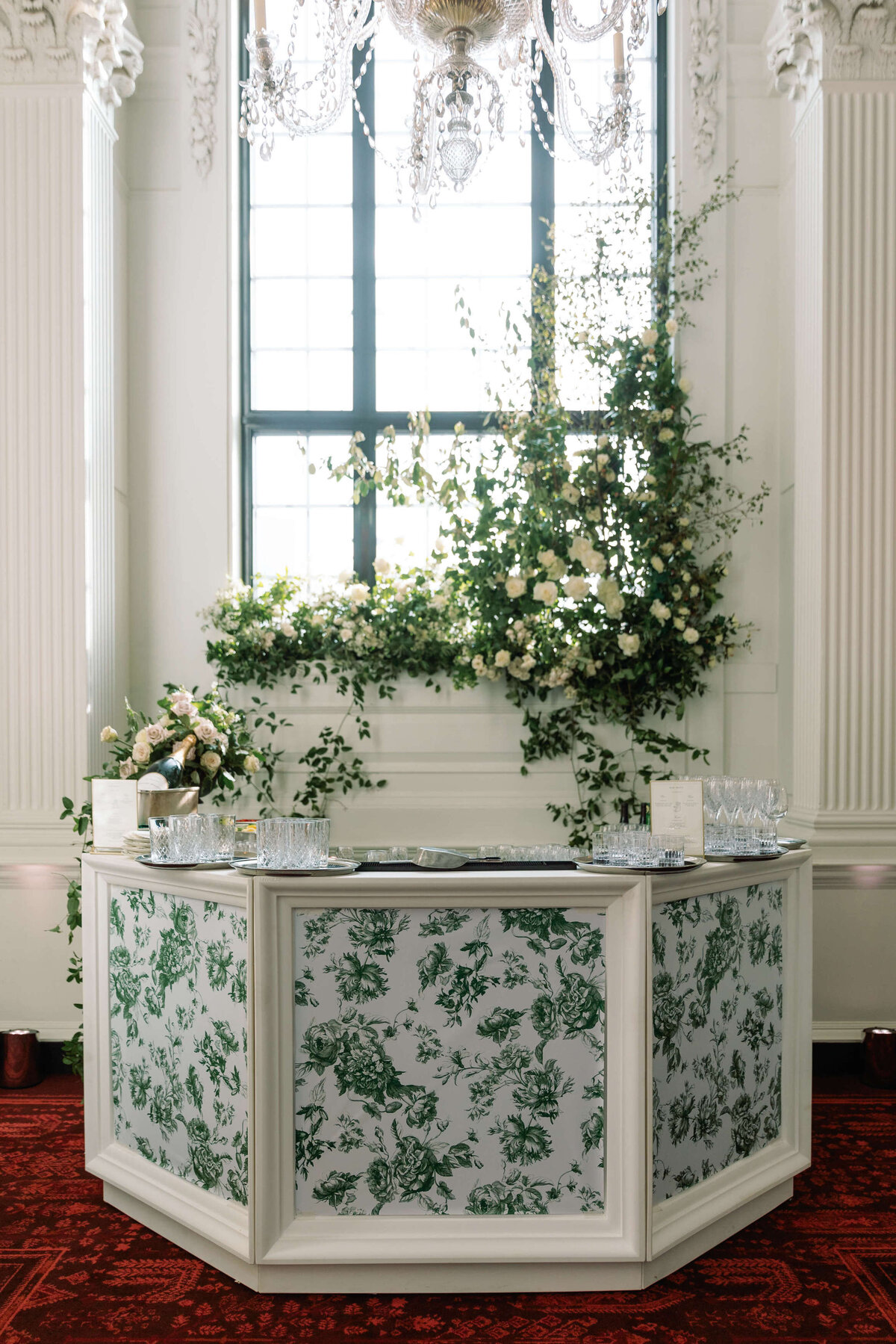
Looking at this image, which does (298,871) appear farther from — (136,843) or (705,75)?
(705,75)

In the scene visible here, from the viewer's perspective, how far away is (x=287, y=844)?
2.38 m

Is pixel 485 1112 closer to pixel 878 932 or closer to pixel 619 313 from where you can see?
pixel 878 932

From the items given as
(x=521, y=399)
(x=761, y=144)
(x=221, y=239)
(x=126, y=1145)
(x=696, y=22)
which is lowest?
(x=126, y=1145)

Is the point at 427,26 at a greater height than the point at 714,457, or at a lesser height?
greater

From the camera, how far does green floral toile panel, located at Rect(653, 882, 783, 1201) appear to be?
7.88 ft

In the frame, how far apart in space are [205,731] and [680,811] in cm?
147

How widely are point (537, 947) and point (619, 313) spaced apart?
2951 mm

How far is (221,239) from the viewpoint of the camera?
4.40m

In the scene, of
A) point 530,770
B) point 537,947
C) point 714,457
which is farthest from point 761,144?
point 537,947

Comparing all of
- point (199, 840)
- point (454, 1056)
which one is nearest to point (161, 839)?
point (199, 840)

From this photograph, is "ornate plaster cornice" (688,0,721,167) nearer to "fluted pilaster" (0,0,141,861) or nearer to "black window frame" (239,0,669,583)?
"black window frame" (239,0,669,583)

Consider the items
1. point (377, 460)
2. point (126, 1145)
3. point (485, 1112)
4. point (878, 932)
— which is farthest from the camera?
point (377, 460)

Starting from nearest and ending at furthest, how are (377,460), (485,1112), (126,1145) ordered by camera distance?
(485,1112), (126,1145), (377,460)

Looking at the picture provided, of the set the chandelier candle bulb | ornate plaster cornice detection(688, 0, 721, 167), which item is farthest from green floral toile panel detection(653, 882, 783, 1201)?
ornate plaster cornice detection(688, 0, 721, 167)
